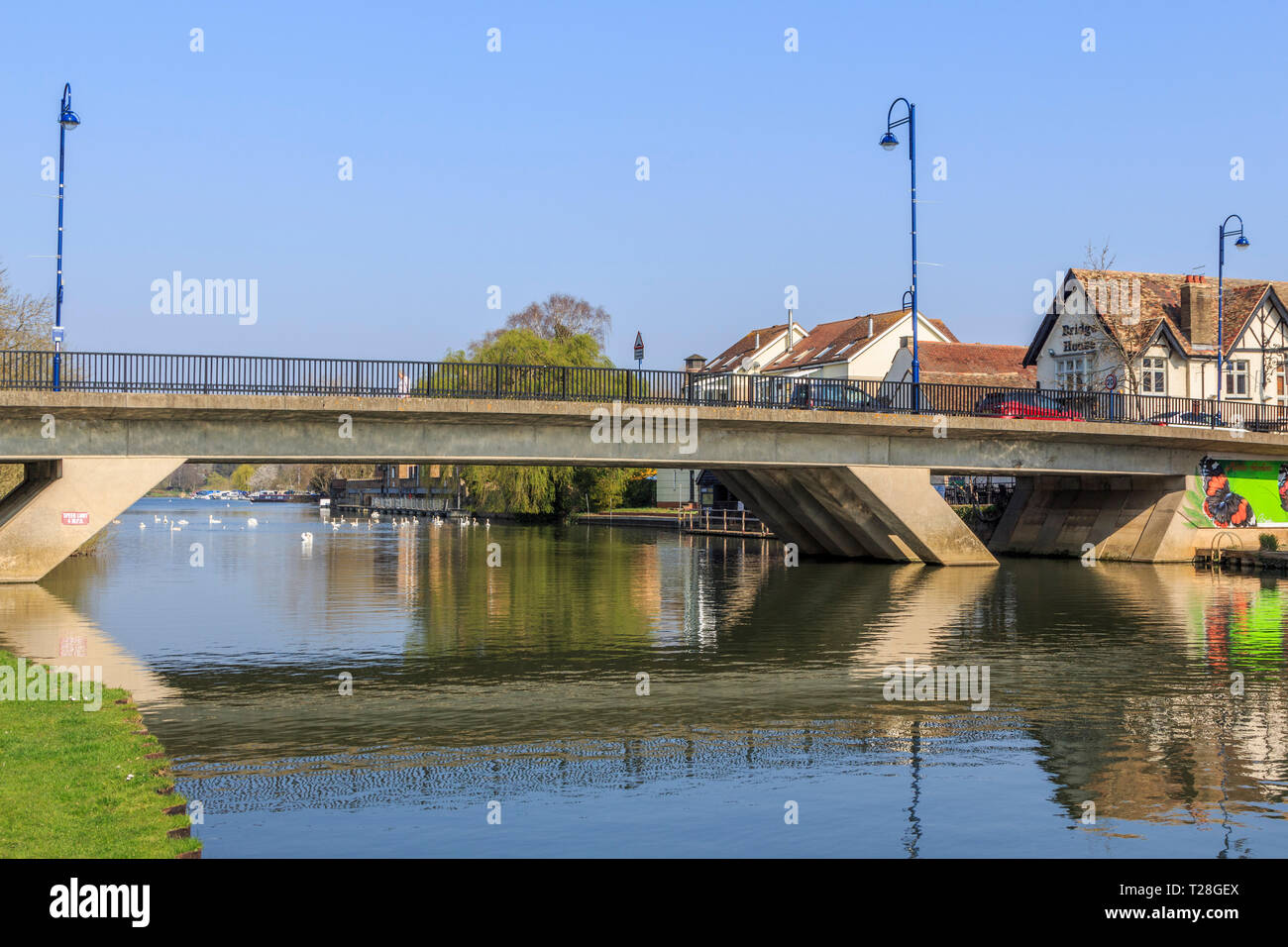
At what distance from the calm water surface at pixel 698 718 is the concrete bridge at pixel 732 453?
152 inches

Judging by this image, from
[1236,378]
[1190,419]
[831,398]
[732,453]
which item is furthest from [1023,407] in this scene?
[1236,378]

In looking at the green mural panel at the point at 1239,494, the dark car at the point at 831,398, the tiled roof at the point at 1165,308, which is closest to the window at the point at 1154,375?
the tiled roof at the point at 1165,308

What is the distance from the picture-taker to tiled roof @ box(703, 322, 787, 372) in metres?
122

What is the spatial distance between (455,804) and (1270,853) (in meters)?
7.07

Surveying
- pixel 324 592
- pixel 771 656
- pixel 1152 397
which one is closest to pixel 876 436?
pixel 1152 397

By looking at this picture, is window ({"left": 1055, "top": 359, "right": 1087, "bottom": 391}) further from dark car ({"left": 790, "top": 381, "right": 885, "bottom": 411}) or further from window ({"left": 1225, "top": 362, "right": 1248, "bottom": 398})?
dark car ({"left": 790, "top": 381, "right": 885, "bottom": 411})

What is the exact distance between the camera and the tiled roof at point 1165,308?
6812cm

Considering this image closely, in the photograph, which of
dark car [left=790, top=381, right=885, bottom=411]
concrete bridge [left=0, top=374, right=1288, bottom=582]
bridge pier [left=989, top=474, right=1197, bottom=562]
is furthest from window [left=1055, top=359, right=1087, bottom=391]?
dark car [left=790, top=381, right=885, bottom=411]

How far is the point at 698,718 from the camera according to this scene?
16.5m

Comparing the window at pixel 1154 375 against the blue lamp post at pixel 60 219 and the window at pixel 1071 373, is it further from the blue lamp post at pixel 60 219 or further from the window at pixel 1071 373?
the blue lamp post at pixel 60 219

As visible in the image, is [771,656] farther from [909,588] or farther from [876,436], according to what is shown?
[876,436]

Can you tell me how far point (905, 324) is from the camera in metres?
102

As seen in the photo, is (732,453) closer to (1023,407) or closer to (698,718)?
(1023,407)

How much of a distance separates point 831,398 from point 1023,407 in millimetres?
8181
